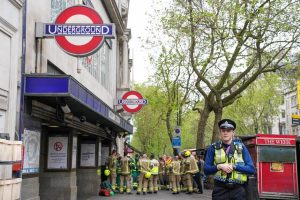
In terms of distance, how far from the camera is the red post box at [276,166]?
16.2 metres

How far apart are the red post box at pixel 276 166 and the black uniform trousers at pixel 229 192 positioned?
36.0ft

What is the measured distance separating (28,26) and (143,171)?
10.9 meters

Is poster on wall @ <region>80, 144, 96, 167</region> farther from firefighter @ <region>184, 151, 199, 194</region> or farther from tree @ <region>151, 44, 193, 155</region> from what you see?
tree @ <region>151, 44, 193, 155</region>

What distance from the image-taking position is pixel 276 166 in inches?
647

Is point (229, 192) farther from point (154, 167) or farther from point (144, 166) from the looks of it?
point (154, 167)

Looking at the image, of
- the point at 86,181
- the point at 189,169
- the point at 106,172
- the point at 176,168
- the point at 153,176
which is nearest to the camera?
the point at 86,181

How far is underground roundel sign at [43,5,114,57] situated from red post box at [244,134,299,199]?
8500mm

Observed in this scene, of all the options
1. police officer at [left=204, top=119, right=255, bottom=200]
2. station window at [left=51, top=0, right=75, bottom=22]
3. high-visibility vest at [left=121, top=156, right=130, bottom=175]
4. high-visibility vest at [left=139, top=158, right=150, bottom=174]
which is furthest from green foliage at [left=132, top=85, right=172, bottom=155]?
police officer at [left=204, top=119, right=255, bottom=200]

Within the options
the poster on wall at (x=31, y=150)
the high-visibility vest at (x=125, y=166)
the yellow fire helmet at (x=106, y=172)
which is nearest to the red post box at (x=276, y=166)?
the high-visibility vest at (x=125, y=166)

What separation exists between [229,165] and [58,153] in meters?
8.88

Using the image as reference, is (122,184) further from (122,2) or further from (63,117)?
(122,2)

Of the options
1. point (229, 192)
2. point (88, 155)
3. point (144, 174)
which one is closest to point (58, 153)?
point (88, 155)

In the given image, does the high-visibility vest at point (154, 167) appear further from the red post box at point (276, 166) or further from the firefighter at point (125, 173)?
the red post box at point (276, 166)

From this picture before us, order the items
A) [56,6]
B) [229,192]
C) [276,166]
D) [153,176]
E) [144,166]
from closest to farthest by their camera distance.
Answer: [229,192], [56,6], [276,166], [144,166], [153,176]
